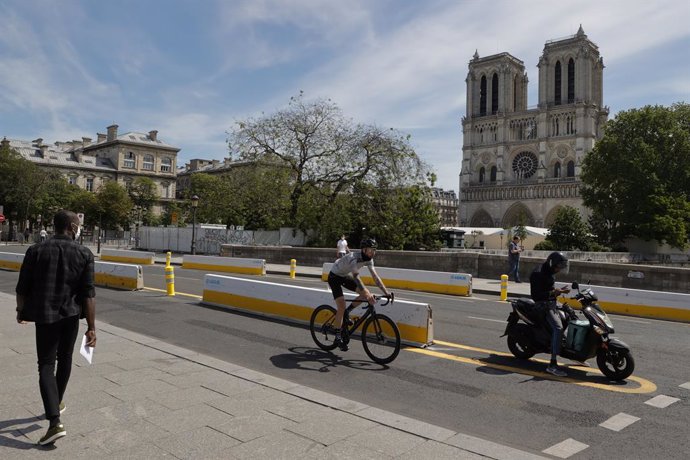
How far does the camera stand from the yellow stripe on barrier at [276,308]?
8.68 m

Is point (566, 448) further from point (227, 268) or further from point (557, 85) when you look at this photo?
point (557, 85)

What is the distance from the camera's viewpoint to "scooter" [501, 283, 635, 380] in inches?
264

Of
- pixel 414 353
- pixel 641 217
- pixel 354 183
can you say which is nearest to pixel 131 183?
pixel 354 183

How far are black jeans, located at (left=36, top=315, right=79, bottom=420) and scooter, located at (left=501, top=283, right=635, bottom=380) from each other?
5.68 meters

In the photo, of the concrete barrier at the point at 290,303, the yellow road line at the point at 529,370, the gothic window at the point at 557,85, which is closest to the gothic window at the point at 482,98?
the gothic window at the point at 557,85

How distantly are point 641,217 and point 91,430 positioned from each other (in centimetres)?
6012

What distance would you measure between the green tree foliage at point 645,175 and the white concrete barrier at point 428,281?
43537 mm

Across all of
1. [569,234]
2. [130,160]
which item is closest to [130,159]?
[130,160]

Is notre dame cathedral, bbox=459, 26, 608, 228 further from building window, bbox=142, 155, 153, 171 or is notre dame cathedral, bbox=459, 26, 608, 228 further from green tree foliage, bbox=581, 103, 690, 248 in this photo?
building window, bbox=142, 155, 153, 171

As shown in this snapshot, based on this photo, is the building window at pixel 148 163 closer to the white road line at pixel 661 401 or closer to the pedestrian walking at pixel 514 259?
the pedestrian walking at pixel 514 259

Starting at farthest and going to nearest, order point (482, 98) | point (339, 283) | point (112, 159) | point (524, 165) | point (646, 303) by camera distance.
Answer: point (482, 98) → point (524, 165) → point (112, 159) → point (646, 303) → point (339, 283)

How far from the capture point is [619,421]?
530 cm

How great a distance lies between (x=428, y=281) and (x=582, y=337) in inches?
448

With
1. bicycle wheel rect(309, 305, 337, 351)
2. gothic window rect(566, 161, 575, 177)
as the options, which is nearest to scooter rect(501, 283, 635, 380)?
bicycle wheel rect(309, 305, 337, 351)
